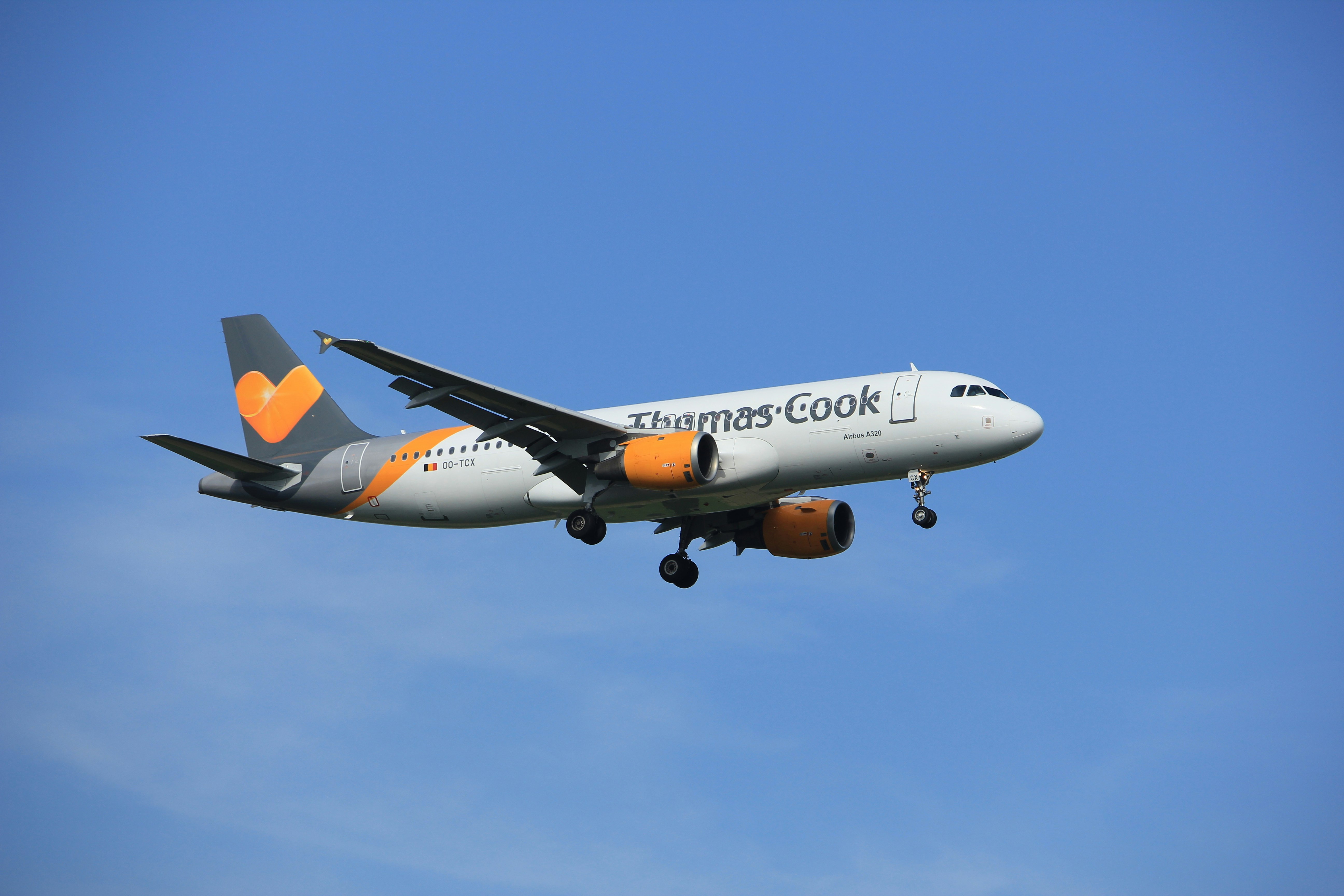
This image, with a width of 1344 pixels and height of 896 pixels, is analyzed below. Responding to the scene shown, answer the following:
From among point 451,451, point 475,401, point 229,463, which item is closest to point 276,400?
point 229,463

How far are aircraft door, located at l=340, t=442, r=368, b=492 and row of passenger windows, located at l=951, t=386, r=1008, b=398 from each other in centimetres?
1788

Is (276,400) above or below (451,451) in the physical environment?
above

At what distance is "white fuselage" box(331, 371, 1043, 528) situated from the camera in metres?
32.4

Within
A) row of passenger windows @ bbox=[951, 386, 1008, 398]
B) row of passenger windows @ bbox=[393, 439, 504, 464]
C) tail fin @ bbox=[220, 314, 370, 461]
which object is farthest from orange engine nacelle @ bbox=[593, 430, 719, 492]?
tail fin @ bbox=[220, 314, 370, 461]

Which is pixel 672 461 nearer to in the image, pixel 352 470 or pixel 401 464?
pixel 401 464

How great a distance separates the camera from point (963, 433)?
1268 inches

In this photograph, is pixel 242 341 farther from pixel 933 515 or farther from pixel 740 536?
pixel 933 515

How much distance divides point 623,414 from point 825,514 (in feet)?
23.1

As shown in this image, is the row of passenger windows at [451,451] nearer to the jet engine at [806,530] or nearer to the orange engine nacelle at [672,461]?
the orange engine nacelle at [672,461]

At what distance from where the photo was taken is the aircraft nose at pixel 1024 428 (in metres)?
32.2

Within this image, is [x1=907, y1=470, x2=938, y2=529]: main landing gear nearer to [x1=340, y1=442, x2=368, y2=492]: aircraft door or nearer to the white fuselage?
the white fuselage

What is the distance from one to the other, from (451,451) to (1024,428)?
16208 millimetres

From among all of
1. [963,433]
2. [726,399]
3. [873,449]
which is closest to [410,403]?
[726,399]

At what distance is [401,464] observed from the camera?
127ft
